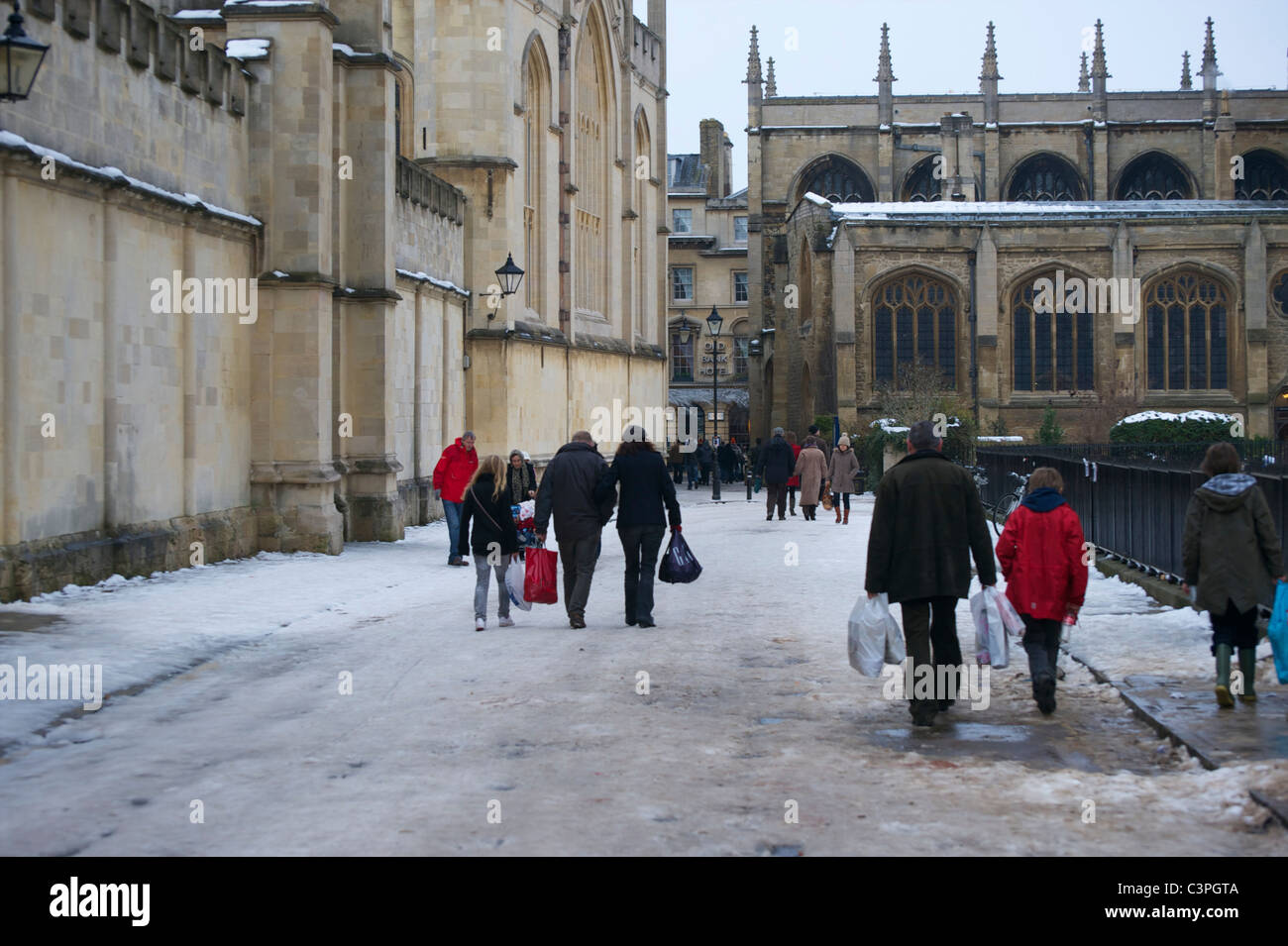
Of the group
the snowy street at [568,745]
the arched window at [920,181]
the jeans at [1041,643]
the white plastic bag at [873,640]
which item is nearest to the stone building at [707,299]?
the arched window at [920,181]

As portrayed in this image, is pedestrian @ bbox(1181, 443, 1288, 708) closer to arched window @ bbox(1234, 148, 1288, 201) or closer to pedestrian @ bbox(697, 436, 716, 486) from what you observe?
pedestrian @ bbox(697, 436, 716, 486)

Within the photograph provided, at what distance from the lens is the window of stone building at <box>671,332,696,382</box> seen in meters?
73.6

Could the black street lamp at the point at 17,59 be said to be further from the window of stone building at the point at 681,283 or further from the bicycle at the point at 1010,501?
the window of stone building at the point at 681,283

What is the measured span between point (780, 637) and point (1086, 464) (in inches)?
A: 302

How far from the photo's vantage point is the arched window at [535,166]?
3397cm

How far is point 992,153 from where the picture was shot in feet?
207

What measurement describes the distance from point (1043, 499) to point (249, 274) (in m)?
12.9

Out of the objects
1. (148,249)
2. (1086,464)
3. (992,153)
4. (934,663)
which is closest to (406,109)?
(148,249)

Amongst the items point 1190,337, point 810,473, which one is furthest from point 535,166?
point 1190,337

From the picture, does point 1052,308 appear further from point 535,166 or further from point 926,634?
point 926,634

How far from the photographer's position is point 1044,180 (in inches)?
2520

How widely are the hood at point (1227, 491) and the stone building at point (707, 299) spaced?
201ft

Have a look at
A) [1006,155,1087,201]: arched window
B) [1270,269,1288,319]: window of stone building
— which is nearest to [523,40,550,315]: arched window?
[1270,269,1288,319]: window of stone building
